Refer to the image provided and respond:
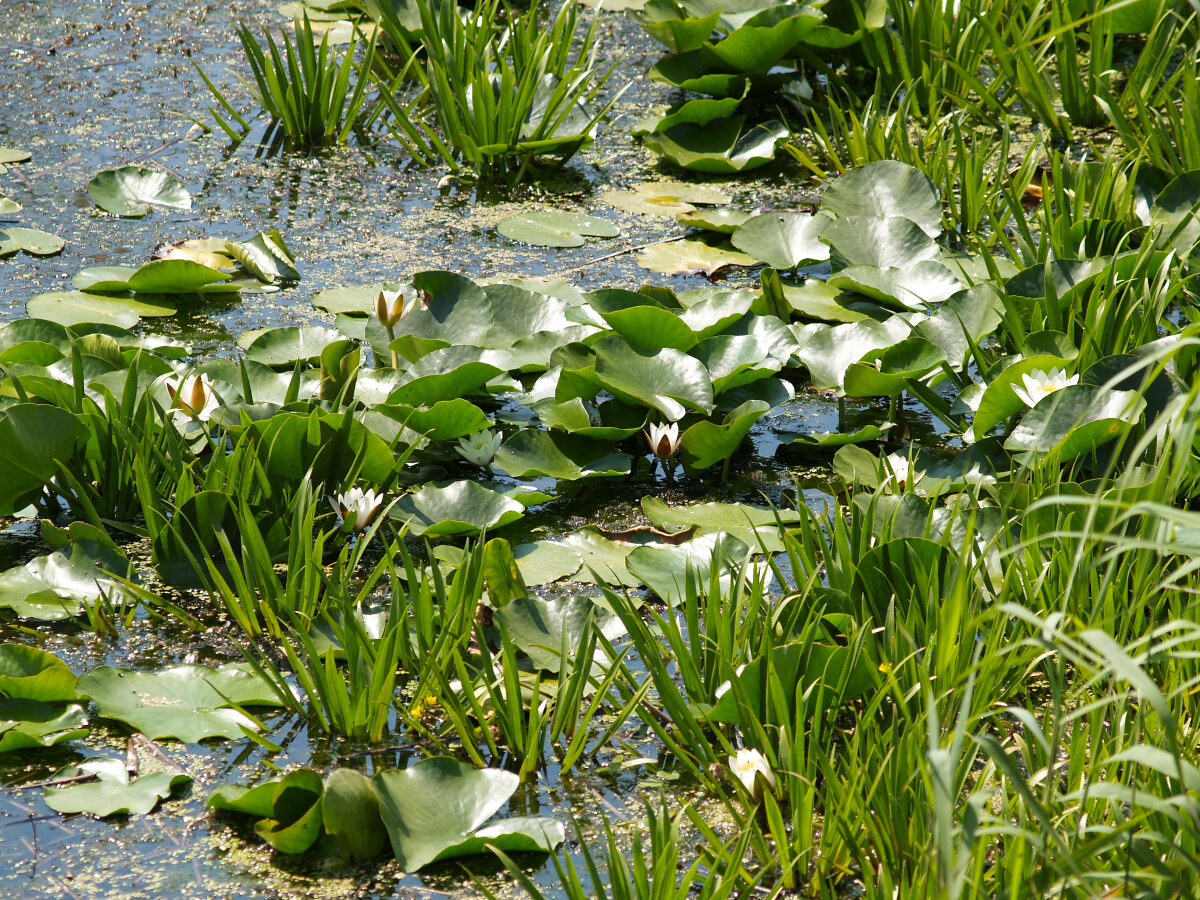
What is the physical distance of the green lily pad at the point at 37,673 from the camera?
4.41 ft

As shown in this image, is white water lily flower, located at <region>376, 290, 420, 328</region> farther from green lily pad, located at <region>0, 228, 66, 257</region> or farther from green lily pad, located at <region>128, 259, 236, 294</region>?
green lily pad, located at <region>0, 228, 66, 257</region>

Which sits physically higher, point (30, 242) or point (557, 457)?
point (30, 242)

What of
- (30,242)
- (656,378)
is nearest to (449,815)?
(656,378)

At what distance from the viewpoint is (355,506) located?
5.43 feet

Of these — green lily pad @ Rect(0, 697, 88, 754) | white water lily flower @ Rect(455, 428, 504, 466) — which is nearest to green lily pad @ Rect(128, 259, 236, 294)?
white water lily flower @ Rect(455, 428, 504, 466)

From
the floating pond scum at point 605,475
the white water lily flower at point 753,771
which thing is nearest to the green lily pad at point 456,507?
the floating pond scum at point 605,475

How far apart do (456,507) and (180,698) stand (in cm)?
51

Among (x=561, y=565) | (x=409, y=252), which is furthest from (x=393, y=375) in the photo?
(x=409, y=252)

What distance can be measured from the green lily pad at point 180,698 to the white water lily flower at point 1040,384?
120 cm

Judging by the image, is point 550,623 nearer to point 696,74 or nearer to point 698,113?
point 698,113

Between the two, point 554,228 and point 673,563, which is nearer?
point 673,563

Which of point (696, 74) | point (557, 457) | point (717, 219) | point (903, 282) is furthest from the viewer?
point (696, 74)

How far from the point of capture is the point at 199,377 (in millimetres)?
1767

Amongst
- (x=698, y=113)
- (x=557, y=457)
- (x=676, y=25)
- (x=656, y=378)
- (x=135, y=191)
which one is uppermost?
(x=676, y=25)
